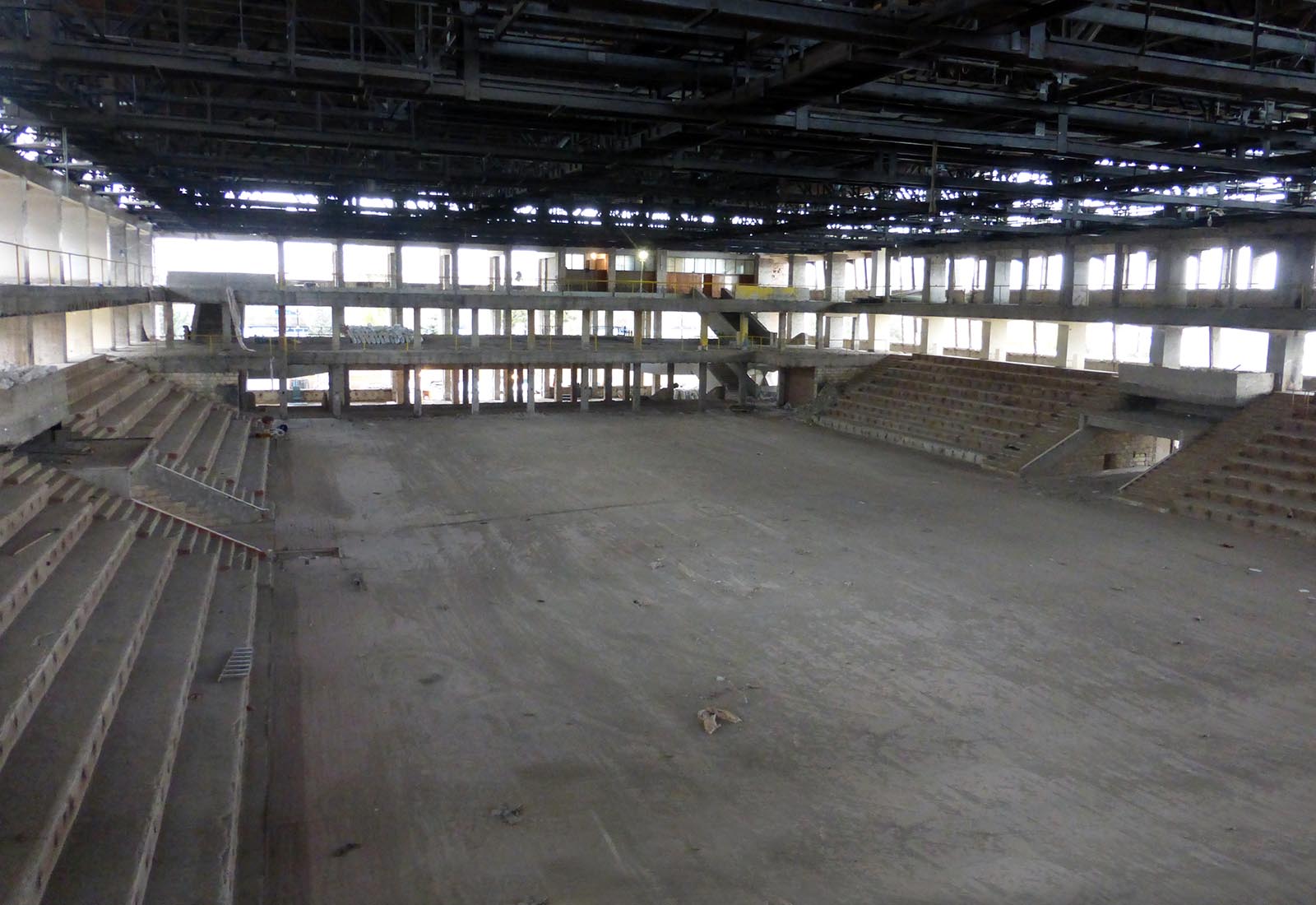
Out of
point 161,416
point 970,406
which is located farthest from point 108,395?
point 970,406

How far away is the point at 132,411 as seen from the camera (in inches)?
761

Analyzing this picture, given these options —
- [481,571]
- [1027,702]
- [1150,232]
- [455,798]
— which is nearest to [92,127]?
[481,571]

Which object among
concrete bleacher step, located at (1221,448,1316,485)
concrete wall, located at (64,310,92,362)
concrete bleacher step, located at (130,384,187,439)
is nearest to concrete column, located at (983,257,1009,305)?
concrete bleacher step, located at (1221,448,1316,485)

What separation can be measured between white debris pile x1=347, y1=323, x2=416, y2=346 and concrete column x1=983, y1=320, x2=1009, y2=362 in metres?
21.0

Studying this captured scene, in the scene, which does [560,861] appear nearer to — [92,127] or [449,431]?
[92,127]

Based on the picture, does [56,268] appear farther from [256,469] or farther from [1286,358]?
[1286,358]

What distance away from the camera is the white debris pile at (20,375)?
1189cm

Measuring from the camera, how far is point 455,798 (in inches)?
308

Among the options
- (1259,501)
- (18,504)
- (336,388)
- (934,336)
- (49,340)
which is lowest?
(1259,501)

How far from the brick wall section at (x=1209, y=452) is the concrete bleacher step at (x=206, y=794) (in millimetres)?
18399

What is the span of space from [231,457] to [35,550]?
12116 mm

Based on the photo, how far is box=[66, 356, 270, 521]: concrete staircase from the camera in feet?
49.3

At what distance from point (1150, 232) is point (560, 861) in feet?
86.4

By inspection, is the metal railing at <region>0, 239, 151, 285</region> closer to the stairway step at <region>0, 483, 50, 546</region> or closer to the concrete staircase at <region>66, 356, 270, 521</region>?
the concrete staircase at <region>66, 356, 270, 521</region>
